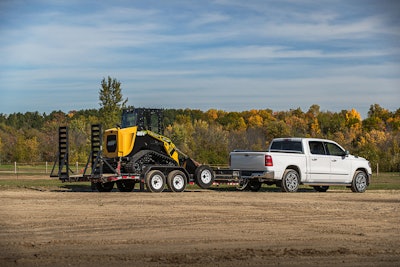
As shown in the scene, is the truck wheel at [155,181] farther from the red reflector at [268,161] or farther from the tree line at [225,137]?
the tree line at [225,137]

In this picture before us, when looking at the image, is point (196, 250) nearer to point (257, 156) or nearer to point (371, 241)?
point (371, 241)

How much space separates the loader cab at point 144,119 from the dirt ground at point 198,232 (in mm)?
5676

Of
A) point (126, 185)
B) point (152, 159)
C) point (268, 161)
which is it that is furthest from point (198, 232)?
point (126, 185)

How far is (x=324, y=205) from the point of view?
66.2 ft

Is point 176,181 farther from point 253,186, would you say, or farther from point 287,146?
point 287,146

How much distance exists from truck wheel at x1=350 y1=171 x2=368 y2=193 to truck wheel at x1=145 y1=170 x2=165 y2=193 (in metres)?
7.08

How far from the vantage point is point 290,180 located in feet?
84.3

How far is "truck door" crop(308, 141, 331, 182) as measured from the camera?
2620cm

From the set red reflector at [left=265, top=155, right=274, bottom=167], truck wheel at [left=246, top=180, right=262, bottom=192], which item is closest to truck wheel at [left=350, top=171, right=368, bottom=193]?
truck wheel at [left=246, top=180, right=262, bottom=192]

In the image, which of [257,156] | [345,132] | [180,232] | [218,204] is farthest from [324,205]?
[345,132]

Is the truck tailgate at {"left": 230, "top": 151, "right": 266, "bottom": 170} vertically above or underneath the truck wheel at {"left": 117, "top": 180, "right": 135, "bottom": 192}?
above

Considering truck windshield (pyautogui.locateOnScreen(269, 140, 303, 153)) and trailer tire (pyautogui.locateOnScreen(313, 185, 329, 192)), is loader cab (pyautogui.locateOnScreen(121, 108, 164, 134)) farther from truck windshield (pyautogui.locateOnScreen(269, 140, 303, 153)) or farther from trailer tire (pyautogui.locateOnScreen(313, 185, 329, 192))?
trailer tire (pyautogui.locateOnScreen(313, 185, 329, 192))

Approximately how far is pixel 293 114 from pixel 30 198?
103 meters

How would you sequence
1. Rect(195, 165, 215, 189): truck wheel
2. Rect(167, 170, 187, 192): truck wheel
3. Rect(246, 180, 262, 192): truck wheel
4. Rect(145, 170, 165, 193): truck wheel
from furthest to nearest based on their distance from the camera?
1. Rect(246, 180, 262, 192): truck wheel
2. Rect(195, 165, 215, 189): truck wheel
3. Rect(167, 170, 187, 192): truck wheel
4. Rect(145, 170, 165, 193): truck wheel
